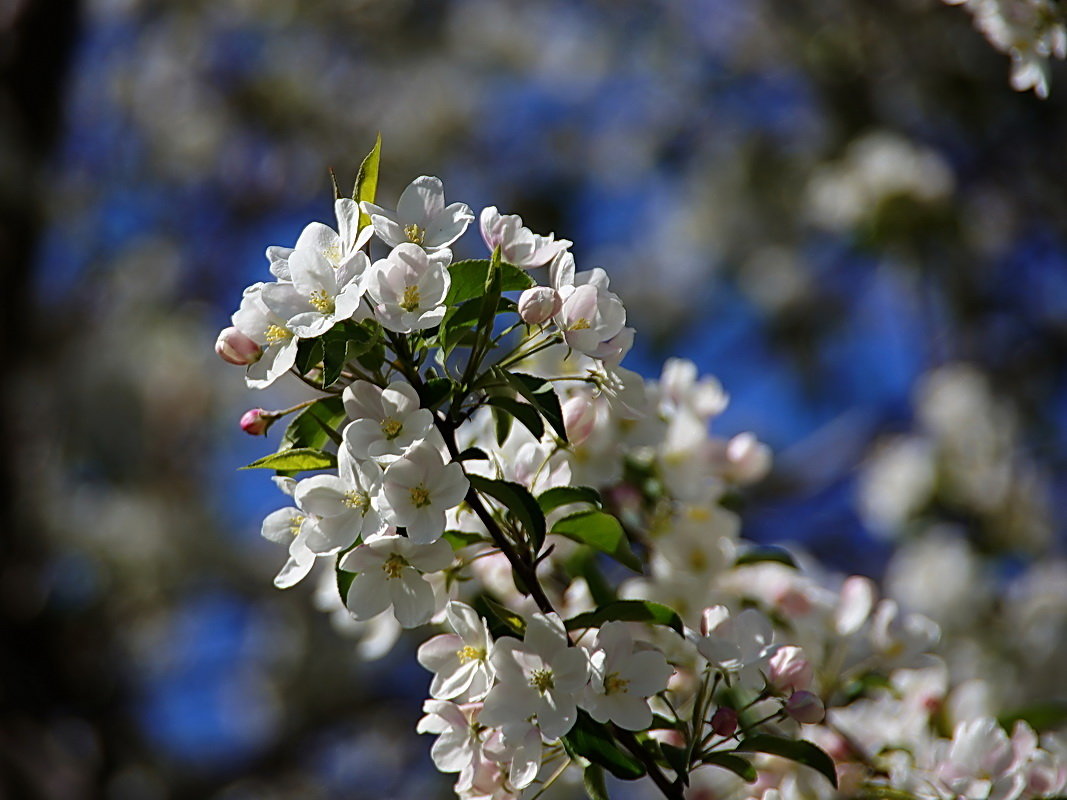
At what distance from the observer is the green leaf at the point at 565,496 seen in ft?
3.09

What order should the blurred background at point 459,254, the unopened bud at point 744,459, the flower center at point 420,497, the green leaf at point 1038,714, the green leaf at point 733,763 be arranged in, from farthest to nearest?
the blurred background at point 459,254, the unopened bud at point 744,459, the green leaf at point 1038,714, the green leaf at point 733,763, the flower center at point 420,497

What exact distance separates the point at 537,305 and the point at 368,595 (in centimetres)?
27

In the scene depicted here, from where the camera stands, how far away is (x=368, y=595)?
0.87m

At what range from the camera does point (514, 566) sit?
3.00ft

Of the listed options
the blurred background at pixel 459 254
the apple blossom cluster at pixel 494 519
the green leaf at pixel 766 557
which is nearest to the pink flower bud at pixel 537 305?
the apple blossom cluster at pixel 494 519

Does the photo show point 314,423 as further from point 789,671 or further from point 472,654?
point 789,671

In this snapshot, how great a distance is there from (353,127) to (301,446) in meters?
5.09

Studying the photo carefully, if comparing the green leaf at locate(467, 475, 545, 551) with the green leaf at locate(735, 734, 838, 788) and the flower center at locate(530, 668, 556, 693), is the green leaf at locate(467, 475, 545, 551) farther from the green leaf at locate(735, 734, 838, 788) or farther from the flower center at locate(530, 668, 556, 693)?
the green leaf at locate(735, 734, 838, 788)

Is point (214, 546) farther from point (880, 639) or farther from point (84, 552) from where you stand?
point (880, 639)

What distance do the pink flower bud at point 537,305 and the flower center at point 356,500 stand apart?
0.19 meters

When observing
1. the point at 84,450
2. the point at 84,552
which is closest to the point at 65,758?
the point at 84,552

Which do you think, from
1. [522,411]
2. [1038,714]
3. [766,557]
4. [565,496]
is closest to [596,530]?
[565,496]

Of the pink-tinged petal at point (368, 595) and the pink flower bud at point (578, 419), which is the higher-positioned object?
the pink flower bud at point (578, 419)

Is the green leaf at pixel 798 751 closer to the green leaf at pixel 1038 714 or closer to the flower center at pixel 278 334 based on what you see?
the green leaf at pixel 1038 714
